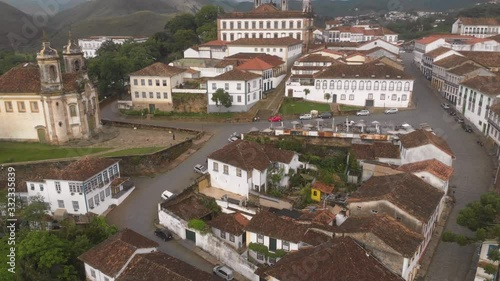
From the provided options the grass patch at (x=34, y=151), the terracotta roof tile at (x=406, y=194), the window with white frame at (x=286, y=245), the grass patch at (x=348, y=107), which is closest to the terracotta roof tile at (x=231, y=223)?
the window with white frame at (x=286, y=245)

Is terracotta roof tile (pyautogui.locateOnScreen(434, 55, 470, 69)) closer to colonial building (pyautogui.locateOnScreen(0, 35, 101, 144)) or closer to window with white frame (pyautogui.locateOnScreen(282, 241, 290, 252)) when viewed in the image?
window with white frame (pyautogui.locateOnScreen(282, 241, 290, 252))

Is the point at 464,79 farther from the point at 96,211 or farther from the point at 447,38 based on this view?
the point at 96,211

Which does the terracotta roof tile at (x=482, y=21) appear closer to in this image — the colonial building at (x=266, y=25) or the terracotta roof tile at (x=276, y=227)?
the colonial building at (x=266, y=25)

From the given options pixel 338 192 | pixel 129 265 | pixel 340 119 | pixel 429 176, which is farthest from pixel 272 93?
pixel 129 265

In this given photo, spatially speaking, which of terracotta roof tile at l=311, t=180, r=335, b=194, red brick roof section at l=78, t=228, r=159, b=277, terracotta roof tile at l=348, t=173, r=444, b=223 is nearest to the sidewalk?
terracotta roof tile at l=348, t=173, r=444, b=223

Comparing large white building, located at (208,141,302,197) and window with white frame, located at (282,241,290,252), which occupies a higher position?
large white building, located at (208,141,302,197)
